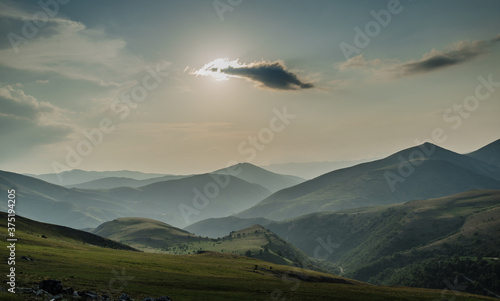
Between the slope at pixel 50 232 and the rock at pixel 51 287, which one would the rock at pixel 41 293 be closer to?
the rock at pixel 51 287

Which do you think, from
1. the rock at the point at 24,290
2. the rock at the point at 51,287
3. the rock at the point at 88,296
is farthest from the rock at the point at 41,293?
the rock at the point at 88,296

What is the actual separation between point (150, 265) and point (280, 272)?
4648 centimetres

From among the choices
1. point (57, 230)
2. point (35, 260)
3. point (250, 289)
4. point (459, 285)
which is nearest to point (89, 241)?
point (57, 230)

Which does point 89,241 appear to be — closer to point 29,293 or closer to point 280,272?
point 280,272

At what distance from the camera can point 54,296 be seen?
98.9ft

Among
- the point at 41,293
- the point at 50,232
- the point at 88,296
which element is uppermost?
the point at 41,293

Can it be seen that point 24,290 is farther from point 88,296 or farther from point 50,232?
point 50,232

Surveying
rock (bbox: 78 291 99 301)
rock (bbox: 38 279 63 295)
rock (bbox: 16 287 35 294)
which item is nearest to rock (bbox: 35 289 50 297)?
rock (bbox: 16 287 35 294)

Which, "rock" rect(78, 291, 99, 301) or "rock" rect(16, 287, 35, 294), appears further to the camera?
"rock" rect(78, 291, 99, 301)

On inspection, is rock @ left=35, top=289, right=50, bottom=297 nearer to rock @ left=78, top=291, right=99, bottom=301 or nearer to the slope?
rock @ left=78, top=291, right=99, bottom=301

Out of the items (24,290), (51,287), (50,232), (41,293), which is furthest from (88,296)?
(50,232)

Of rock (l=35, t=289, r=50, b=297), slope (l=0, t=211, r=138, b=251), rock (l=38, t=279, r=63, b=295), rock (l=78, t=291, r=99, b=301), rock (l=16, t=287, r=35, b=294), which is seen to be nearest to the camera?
rock (l=35, t=289, r=50, b=297)

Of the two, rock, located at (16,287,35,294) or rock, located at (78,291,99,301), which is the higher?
rock, located at (16,287,35,294)

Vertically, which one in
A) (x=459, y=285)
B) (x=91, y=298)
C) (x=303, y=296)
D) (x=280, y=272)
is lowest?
(x=459, y=285)
